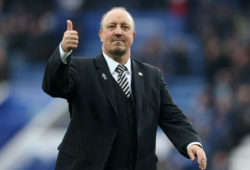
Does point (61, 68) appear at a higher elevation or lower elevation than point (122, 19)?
lower

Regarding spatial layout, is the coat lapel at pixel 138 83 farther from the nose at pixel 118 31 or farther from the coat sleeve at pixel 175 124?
the nose at pixel 118 31

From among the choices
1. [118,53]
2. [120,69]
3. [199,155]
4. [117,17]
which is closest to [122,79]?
[120,69]

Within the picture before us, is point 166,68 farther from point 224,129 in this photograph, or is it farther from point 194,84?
point 224,129

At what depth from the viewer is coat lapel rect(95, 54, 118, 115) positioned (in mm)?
4781

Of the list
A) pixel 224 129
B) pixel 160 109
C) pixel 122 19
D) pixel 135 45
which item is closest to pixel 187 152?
pixel 160 109

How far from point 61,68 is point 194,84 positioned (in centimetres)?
902

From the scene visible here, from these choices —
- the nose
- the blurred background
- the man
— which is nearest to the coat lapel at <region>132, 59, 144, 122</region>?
the man

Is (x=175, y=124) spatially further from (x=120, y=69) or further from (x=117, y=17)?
(x=117, y=17)

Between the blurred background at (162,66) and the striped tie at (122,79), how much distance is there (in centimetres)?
524

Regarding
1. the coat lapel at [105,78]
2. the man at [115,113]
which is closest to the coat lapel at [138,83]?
the man at [115,113]

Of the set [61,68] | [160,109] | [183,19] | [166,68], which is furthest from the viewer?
[183,19]

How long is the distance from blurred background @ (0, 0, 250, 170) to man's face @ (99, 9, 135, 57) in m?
5.37

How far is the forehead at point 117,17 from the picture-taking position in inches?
193

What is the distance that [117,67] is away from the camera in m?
4.97
